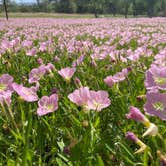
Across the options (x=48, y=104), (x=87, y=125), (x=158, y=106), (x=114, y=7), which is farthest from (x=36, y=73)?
(x=114, y=7)

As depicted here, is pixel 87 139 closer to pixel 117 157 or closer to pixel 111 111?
pixel 117 157

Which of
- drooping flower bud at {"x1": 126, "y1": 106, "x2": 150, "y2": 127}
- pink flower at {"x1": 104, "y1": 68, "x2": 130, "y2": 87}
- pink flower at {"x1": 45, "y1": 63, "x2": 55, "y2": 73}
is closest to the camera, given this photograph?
drooping flower bud at {"x1": 126, "y1": 106, "x2": 150, "y2": 127}

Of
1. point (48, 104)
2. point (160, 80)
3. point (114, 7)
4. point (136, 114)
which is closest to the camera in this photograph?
point (136, 114)

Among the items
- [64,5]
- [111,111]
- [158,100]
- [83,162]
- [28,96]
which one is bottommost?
[64,5]

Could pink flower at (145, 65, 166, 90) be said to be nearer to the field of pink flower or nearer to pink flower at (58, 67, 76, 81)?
the field of pink flower

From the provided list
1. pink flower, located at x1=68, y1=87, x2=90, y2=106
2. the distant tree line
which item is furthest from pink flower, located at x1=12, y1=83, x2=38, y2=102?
the distant tree line

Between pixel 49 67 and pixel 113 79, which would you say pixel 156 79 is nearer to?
pixel 113 79

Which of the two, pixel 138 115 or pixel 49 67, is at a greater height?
pixel 138 115

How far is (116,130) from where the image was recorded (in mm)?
2053

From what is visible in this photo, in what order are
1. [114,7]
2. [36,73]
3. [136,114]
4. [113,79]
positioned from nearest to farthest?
[136,114], [113,79], [36,73], [114,7]

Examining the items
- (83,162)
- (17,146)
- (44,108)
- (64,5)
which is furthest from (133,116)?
(64,5)

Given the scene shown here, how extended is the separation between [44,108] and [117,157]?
0.41 meters

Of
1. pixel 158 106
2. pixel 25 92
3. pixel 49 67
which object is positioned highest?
pixel 158 106

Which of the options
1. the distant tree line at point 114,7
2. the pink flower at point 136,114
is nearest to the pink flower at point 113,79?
the pink flower at point 136,114
